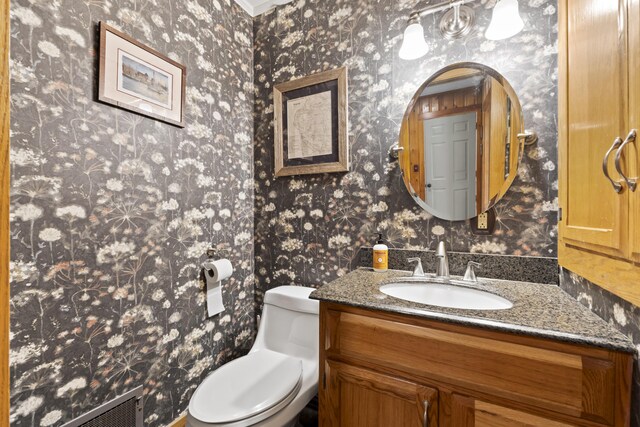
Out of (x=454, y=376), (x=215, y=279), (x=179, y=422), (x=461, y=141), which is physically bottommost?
(x=179, y=422)

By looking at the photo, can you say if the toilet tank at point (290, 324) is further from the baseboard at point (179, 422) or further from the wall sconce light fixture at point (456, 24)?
the wall sconce light fixture at point (456, 24)

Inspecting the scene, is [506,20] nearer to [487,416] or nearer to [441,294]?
[441,294]

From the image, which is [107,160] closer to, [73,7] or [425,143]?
[73,7]

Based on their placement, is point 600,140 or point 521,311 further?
point 521,311

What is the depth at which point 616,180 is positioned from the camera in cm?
66

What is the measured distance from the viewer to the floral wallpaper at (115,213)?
0.94 meters

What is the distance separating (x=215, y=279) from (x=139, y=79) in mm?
1052

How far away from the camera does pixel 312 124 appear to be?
173 cm

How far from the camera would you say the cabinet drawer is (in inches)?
27.6

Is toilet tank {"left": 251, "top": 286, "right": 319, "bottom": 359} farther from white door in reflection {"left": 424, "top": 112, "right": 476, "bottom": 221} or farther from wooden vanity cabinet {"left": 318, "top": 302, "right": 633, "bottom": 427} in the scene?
white door in reflection {"left": 424, "top": 112, "right": 476, "bottom": 221}

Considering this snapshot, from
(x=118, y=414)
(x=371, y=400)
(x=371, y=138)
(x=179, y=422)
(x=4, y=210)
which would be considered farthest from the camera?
(x=371, y=138)

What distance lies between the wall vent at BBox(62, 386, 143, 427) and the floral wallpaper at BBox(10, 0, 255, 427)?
0.10ft

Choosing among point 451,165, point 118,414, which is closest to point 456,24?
point 451,165

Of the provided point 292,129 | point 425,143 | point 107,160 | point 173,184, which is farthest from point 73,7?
point 425,143
